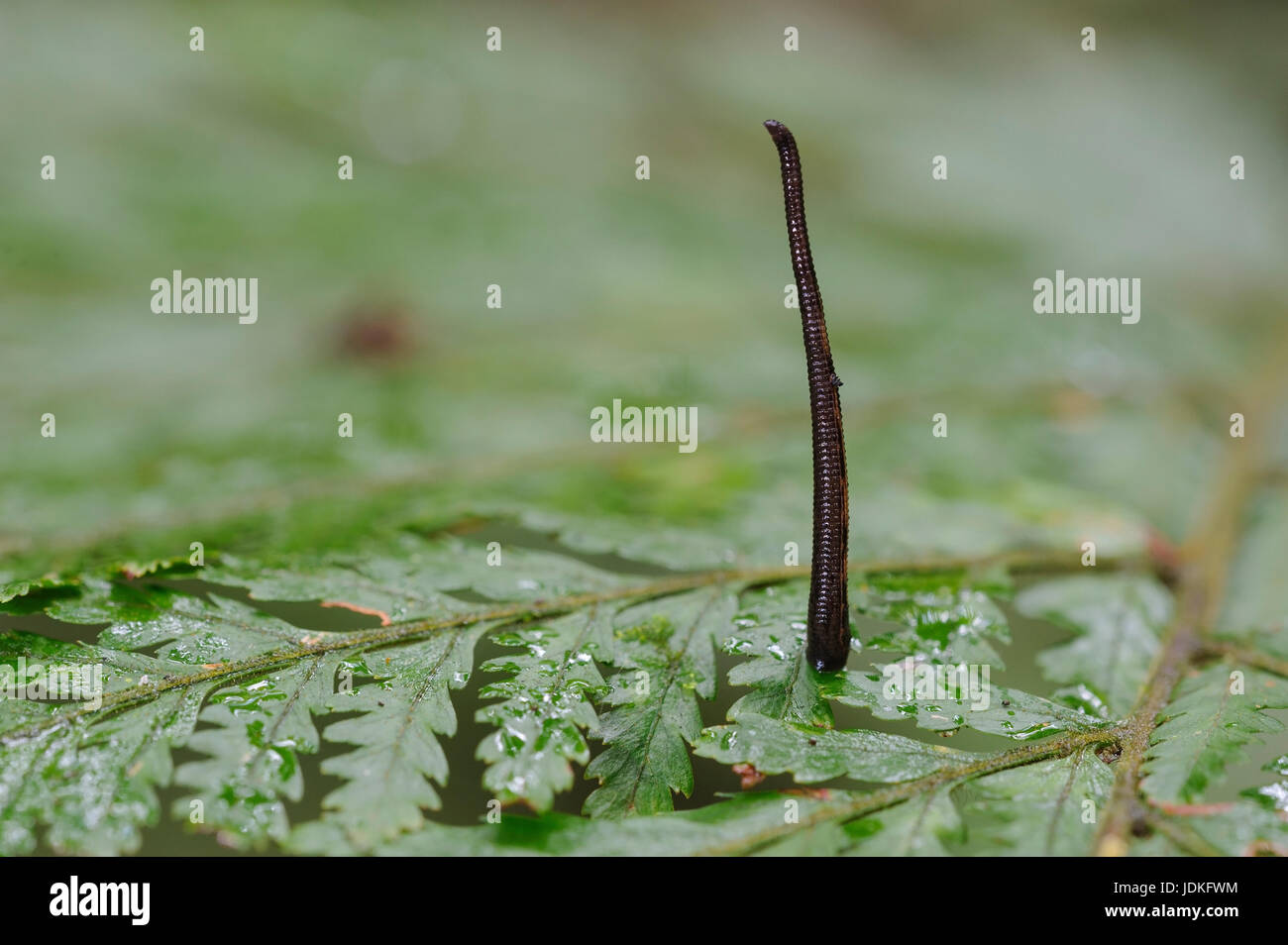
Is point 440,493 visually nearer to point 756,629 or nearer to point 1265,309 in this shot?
point 756,629

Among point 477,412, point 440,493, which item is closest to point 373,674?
point 440,493

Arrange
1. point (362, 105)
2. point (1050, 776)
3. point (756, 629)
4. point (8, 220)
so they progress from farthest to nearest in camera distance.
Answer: point (362, 105) → point (8, 220) → point (756, 629) → point (1050, 776)

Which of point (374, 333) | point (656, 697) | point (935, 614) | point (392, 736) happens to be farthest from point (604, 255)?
point (392, 736)

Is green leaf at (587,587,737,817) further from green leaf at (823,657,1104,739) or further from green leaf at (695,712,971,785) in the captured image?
green leaf at (823,657,1104,739)

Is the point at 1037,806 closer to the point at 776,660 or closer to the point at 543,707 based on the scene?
the point at 776,660

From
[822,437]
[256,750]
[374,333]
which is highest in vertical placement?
[374,333]

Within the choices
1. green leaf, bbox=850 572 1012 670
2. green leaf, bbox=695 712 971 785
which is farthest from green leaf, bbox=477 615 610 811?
green leaf, bbox=850 572 1012 670
